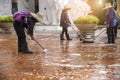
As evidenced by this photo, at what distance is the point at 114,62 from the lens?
33.0 feet

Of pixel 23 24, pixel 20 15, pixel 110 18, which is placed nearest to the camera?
pixel 20 15

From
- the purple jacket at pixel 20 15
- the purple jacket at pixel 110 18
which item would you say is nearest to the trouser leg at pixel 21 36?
the purple jacket at pixel 20 15

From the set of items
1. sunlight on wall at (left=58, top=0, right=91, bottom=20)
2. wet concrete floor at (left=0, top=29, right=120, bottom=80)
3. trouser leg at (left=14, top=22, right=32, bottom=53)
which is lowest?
wet concrete floor at (left=0, top=29, right=120, bottom=80)

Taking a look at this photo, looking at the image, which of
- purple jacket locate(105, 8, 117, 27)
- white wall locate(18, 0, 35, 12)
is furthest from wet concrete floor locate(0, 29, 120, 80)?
white wall locate(18, 0, 35, 12)

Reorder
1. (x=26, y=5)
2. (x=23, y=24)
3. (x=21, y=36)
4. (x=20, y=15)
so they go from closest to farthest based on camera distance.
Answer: (x=20, y=15)
(x=23, y=24)
(x=21, y=36)
(x=26, y=5)

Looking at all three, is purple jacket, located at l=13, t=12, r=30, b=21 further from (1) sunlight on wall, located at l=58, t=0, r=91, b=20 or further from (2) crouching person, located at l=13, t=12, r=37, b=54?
(1) sunlight on wall, located at l=58, t=0, r=91, b=20

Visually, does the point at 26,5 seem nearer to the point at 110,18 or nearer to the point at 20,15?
the point at 110,18

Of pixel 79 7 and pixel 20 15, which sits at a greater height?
pixel 20 15

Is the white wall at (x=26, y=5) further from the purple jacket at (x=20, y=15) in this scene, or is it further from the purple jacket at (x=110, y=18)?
the purple jacket at (x=20, y=15)

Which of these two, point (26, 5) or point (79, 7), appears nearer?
point (79, 7)

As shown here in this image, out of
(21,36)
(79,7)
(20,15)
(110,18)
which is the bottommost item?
(21,36)

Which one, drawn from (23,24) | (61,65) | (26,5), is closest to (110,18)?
(23,24)

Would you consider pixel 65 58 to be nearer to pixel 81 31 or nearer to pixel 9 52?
pixel 9 52

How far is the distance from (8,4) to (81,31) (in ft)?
42.8
